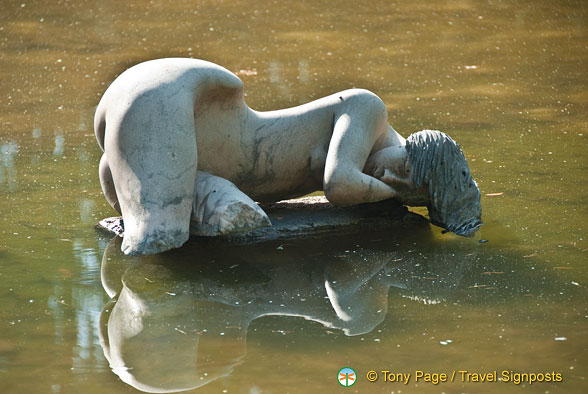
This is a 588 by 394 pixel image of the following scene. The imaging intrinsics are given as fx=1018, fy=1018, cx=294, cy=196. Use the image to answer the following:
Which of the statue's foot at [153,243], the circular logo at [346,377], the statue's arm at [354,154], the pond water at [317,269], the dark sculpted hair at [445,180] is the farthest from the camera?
the dark sculpted hair at [445,180]

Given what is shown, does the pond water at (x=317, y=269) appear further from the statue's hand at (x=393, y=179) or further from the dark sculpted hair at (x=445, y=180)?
the statue's hand at (x=393, y=179)

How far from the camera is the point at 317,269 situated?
489 centimetres

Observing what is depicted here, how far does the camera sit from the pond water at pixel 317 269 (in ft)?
12.6

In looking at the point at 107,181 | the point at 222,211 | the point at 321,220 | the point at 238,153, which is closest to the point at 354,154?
the point at 321,220

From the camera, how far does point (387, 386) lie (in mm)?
3631

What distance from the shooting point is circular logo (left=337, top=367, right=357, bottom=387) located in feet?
12.0

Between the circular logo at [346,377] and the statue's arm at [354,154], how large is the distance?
149cm

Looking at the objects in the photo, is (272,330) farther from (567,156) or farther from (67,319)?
(567,156)

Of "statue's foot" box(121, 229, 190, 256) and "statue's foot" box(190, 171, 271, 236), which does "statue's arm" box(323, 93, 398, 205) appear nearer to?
"statue's foot" box(190, 171, 271, 236)

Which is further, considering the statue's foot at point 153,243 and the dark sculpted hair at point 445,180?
the dark sculpted hair at point 445,180

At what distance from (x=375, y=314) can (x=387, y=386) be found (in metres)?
0.75

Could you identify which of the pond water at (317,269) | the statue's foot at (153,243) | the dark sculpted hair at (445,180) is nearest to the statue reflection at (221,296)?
the pond water at (317,269)

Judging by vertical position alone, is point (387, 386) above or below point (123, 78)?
below

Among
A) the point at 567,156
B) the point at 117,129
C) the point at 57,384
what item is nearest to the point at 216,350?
the point at 57,384
